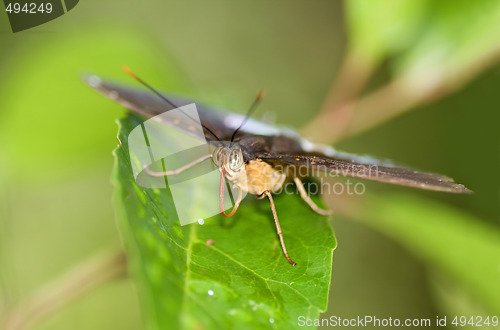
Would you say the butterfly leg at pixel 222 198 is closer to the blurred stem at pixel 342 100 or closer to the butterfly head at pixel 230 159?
the butterfly head at pixel 230 159

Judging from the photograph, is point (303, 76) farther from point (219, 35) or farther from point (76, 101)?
point (76, 101)

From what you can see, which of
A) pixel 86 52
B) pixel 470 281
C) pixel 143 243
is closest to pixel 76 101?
pixel 86 52

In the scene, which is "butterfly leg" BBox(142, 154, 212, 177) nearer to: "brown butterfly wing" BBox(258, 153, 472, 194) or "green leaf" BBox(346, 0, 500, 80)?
"brown butterfly wing" BBox(258, 153, 472, 194)

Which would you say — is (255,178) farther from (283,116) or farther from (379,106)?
(283,116)

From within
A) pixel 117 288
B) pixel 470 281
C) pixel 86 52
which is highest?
pixel 86 52

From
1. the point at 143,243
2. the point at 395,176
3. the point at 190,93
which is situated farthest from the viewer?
the point at 190,93

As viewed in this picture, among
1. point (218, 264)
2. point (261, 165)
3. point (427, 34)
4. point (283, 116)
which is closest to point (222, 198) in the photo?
point (261, 165)

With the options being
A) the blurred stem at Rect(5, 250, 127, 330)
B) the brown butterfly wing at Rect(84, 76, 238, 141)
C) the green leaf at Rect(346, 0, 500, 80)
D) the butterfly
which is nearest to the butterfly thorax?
the butterfly
